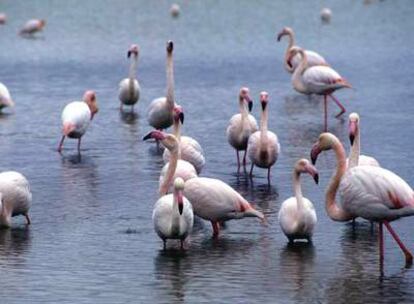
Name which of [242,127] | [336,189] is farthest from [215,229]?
[242,127]

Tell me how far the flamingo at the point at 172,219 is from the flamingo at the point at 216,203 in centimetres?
53

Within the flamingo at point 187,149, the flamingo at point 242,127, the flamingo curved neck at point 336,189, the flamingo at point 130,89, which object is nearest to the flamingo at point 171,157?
the flamingo at point 187,149

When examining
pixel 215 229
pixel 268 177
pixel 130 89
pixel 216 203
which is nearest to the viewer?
pixel 216 203

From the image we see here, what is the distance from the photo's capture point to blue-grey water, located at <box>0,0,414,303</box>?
1184 cm

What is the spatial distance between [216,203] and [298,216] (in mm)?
988

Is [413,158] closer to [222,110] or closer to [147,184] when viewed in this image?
[147,184]

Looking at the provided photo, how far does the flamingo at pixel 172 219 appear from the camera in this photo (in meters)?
12.9

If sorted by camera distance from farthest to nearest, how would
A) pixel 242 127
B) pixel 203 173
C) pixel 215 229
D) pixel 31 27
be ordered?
1. pixel 31 27
2. pixel 242 127
3. pixel 203 173
4. pixel 215 229

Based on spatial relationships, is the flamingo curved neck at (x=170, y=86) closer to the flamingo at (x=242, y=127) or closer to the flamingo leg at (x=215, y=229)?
the flamingo at (x=242, y=127)

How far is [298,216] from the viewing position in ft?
43.4

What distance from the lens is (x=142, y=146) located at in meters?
20.7

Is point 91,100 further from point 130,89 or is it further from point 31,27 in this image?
point 31,27

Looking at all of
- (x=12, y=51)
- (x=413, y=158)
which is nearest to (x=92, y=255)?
(x=413, y=158)

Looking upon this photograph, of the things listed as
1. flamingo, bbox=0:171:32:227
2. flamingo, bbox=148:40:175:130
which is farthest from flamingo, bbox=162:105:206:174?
flamingo, bbox=148:40:175:130
